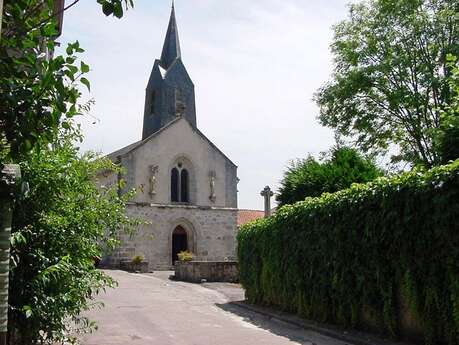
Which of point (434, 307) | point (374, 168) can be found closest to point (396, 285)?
point (434, 307)

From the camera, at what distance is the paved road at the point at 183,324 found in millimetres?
9688

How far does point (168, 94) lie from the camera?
42031 mm

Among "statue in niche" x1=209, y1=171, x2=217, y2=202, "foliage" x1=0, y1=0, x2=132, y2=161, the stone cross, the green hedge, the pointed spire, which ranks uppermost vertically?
the pointed spire

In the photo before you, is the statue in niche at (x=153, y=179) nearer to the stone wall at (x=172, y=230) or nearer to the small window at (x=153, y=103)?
the stone wall at (x=172, y=230)

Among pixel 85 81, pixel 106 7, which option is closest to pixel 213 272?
pixel 85 81

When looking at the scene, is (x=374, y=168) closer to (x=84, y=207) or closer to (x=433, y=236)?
(x=433, y=236)

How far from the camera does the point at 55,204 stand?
7219 mm

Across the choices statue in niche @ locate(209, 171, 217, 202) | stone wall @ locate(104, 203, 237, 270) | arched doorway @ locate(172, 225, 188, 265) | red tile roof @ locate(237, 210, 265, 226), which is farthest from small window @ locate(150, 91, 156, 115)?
red tile roof @ locate(237, 210, 265, 226)

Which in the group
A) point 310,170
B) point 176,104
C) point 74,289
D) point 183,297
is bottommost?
point 183,297

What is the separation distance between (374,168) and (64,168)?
15200 mm

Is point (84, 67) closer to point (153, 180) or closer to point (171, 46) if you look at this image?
point (153, 180)

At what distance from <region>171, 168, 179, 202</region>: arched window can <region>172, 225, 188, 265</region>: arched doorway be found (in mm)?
2156

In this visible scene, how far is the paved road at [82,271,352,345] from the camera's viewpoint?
9.69 metres

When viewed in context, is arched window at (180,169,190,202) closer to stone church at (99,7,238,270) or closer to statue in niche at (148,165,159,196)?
stone church at (99,7,238,270)
